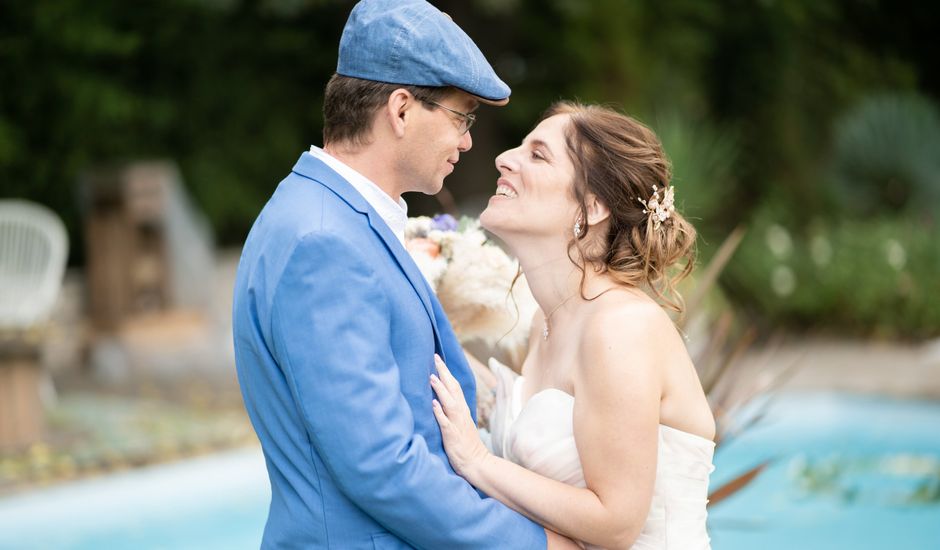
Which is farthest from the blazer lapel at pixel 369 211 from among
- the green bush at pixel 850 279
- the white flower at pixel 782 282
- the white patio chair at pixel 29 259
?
the white flower at pixel 782 282

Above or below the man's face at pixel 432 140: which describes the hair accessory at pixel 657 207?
below

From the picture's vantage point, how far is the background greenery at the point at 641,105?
31.3ft

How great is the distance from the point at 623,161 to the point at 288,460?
0.85 meters

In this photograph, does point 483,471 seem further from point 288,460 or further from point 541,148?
point 541,148

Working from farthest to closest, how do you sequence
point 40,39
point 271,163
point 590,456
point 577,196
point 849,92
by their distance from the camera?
point 849,92
point 271,163
point 40,39
point 577,196
point 590,456

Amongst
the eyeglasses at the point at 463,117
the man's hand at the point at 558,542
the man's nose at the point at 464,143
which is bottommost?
the man's hand at the point at 558,542

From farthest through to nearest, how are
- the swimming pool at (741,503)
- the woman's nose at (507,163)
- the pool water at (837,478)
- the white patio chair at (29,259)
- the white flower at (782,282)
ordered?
the white flower at (782,282)
the white patio chair at (29,259)
the pool water at (837,478)
the swimming pool at (741,503)
the woman's nose at (507,163)

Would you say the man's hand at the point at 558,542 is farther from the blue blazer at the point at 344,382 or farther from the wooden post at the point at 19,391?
the wooden post at the point at 19,391

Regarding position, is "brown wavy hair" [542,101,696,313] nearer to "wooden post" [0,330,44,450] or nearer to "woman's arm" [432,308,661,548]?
"woman's arm" [432,308,661,548]

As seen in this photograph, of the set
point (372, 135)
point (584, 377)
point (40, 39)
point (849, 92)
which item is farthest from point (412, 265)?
point (849, 92)

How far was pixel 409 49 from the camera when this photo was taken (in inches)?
71.8

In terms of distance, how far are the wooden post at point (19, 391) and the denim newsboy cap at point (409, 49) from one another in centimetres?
507

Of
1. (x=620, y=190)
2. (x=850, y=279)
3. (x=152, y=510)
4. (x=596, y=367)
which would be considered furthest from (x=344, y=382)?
(x=850, y=279)

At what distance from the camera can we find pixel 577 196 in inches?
83.9
